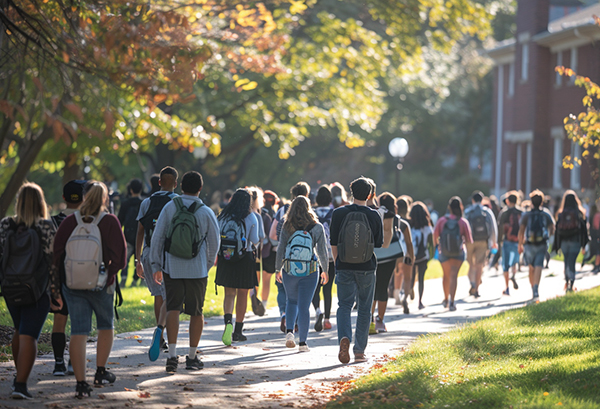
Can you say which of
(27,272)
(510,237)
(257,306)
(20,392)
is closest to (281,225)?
(257,306)

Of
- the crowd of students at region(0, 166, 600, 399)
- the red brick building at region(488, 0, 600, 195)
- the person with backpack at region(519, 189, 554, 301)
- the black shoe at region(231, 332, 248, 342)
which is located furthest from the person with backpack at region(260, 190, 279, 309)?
the red brick building at region(488, 0, 600, 195)

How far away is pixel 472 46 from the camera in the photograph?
48250 millimetres

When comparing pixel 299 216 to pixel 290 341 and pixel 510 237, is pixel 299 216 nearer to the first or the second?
pixel 290 341

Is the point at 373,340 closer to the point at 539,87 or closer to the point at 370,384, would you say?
the point at 370,384

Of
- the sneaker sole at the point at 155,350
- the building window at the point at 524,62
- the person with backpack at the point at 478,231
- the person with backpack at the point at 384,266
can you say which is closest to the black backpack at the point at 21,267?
the sneaker sole at the point at 155,350

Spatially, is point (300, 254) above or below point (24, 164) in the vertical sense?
below

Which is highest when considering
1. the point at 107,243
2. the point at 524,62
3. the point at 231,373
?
the point at 524,62

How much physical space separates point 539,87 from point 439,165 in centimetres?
1701

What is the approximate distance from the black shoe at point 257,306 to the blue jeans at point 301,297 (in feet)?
9.19

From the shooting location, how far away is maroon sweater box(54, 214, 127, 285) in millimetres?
6652

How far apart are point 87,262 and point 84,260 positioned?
0.03 meters

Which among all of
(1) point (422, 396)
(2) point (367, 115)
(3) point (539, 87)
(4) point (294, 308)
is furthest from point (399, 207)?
(3) point (539, 87)

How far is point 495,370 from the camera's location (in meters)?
7.62

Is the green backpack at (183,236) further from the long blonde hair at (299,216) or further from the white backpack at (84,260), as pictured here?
the long blonde hair at (299,216)
